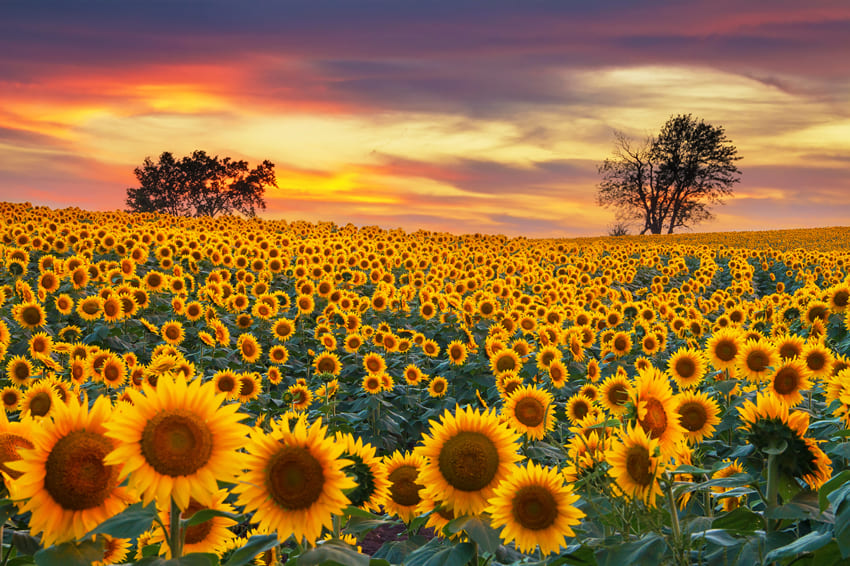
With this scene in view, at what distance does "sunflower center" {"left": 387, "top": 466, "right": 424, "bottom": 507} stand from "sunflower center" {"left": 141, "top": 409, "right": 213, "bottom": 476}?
4.29 ft

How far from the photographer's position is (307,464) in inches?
92.8

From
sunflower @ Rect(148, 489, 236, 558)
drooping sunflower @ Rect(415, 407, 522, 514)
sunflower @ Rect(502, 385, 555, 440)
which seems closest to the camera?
sunflower @ Rect(148, 489, 236, 558)

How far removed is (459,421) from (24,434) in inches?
68.3

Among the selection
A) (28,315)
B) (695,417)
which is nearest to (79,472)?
(695,417)

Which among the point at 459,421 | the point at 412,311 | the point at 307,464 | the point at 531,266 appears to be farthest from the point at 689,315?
the point at 307,464

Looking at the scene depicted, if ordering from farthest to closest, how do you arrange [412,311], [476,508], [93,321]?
[412,311]
[93,321]
[476,508]

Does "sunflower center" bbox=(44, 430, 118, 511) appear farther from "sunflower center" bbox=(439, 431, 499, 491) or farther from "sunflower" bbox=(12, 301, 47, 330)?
"sunflower" bbox=(12, 301, 47, 330)

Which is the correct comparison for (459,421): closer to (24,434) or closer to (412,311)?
(24,434)

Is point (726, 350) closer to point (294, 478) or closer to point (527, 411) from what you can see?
point (527, 411)

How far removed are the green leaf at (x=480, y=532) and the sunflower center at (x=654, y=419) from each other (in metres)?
1.02

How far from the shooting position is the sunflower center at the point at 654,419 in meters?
3.13

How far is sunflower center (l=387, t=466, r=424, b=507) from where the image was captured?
328cm

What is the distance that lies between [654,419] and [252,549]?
198cm

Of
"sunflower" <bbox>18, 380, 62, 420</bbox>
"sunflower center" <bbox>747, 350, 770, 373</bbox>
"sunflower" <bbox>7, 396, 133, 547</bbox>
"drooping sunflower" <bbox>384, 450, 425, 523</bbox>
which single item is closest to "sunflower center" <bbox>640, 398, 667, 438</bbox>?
"drooping sunflower" <bbox>384, 450, 425, 523</bbox>
